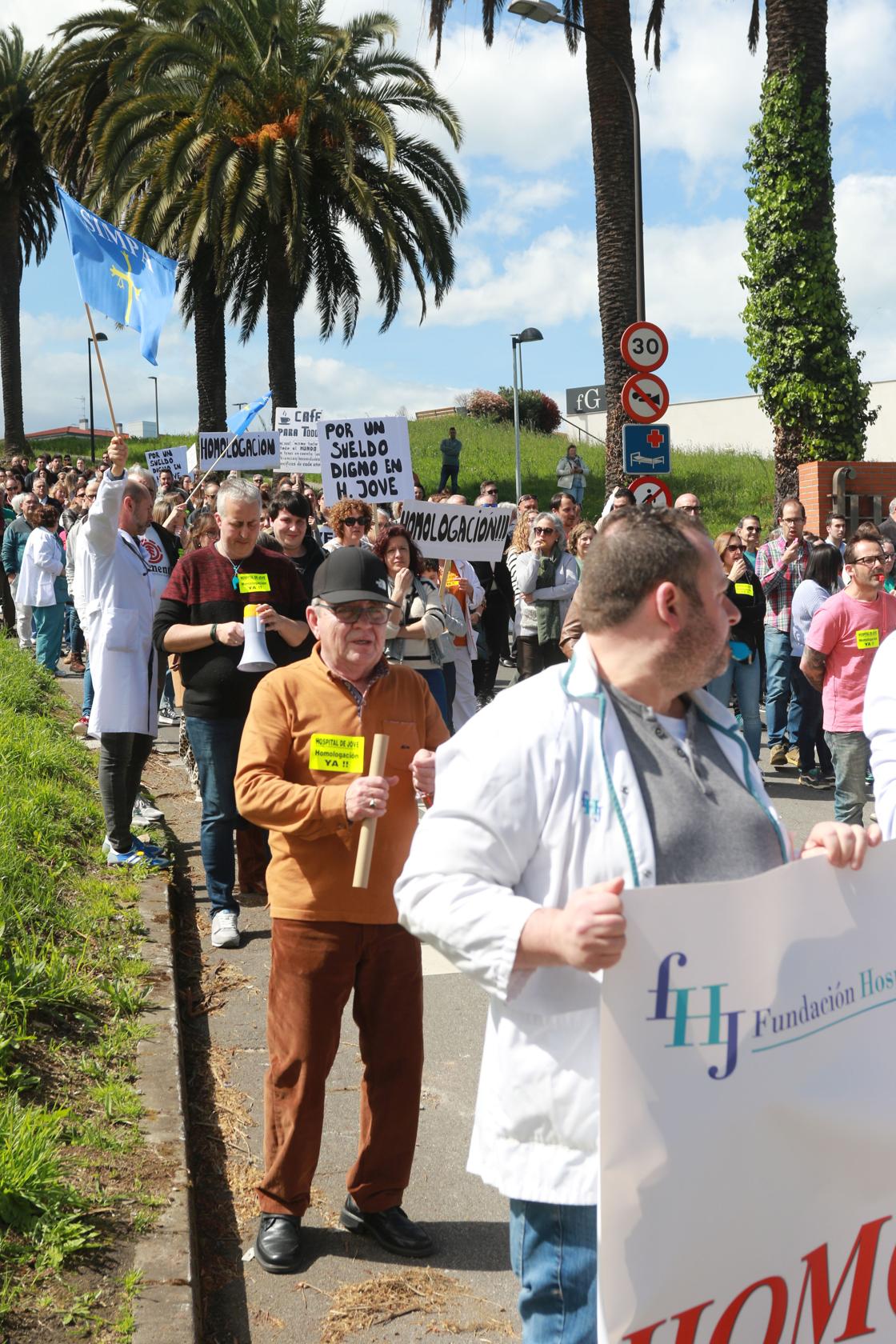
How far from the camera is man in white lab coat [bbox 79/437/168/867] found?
7.20 metres

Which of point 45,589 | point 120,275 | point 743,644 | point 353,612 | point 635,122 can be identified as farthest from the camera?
point 635,122

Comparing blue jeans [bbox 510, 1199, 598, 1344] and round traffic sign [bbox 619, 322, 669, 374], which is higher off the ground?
round traffic sign [bbox 619, 322, 669, 374]

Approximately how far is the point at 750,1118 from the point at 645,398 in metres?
10.7

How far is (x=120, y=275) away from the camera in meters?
9.30

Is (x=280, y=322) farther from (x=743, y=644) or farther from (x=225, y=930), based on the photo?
(x=225, y=930)

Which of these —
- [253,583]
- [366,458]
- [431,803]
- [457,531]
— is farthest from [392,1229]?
[366,458]

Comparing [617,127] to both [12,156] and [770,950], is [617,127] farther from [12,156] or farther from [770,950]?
[12,156]

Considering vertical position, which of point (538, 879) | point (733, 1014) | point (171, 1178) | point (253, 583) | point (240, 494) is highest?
point (240, 494)

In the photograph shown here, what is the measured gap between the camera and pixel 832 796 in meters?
10.5

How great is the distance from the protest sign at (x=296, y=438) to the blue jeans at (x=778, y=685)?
8.27 metres

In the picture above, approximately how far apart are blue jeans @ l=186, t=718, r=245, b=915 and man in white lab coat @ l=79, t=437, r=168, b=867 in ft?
2.00

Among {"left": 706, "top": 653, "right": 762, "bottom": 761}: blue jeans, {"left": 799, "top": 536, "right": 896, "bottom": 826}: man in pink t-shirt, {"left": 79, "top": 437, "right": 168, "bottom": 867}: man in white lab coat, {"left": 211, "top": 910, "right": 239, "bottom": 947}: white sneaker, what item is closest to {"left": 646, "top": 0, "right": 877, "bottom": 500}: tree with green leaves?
{"left": 706, "top": 653, "right": 762, "bottom": 761}: blue jeans

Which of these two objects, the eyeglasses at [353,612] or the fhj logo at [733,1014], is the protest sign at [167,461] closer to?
Answer: the eyeglasses at [353,612]

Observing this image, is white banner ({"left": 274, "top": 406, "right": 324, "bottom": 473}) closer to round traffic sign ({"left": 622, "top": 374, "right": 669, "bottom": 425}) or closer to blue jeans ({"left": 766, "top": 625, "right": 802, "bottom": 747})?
round traffic sign ({"left": 622, "top": 374, "right": 669, "bottom": 425})
